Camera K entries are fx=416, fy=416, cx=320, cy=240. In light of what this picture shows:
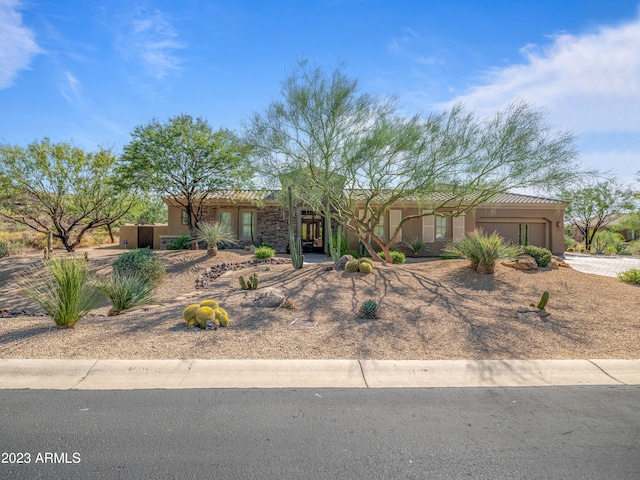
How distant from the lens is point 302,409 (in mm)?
4000

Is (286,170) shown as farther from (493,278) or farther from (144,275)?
(493,278)

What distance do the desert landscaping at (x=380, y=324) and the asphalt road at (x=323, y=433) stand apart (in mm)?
1278

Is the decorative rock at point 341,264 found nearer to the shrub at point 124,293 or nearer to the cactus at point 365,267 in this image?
the cactus at point 365,267

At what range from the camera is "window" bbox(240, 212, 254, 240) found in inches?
863

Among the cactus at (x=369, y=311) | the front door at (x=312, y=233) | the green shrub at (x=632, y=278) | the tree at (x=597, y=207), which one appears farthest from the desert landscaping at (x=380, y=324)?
the tree at (x=597, y=207)

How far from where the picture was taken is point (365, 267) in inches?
431

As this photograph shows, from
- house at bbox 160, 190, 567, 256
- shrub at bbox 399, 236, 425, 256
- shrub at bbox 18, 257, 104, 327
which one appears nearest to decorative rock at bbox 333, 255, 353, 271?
shrub at bbox 18, 257, 104, 327

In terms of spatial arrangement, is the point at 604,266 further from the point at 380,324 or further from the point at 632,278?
the point at 380,324

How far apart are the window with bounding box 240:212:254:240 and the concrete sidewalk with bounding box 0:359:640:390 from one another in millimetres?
16869

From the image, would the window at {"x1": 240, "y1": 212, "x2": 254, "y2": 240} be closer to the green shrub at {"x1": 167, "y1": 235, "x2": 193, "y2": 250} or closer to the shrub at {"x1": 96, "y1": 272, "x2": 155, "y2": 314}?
the green shrub at {"x1": 167, "y1": 235, "x2": 193, "y2": 250}

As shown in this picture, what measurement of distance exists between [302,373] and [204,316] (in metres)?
2.35

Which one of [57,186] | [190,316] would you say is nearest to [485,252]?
[190,316]

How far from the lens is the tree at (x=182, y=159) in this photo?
16562mm

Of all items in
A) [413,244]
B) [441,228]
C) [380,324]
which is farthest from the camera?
[441,228]
